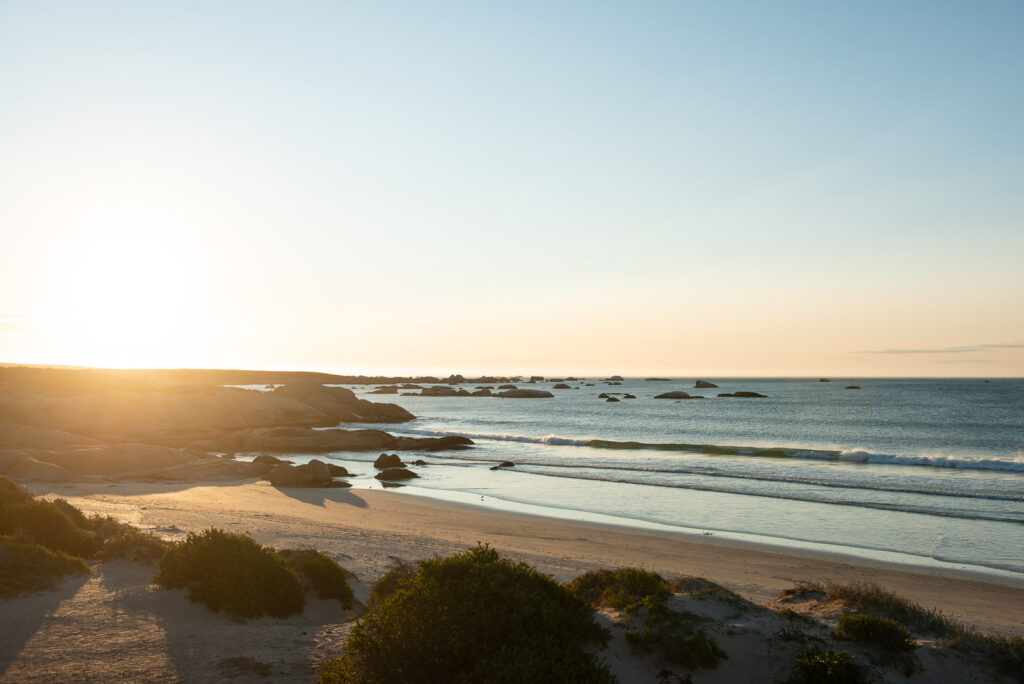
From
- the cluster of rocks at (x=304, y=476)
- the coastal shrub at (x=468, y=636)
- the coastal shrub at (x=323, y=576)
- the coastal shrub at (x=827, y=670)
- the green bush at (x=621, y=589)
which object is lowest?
the cluster of rocks at (x=304, y=476)

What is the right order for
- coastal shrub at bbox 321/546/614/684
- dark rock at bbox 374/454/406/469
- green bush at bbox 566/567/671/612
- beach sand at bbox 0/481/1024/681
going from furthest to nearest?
dark rock at bbox 374/454/406/469, green bush at bbox 566/567/671/612, beach sand at bbox 0/481/1024/681, coastal shrub at bbox 321/546/614/684

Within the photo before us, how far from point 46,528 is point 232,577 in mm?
4983

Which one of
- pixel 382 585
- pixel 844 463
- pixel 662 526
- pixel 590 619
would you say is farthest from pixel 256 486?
pixel 844 463

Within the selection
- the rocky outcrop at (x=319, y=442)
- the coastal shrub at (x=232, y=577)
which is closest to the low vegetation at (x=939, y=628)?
the coastal shrub at (x=232, y=577)

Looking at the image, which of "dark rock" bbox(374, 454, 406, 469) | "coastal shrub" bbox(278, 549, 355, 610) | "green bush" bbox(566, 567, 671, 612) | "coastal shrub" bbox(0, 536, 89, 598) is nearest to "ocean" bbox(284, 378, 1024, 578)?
"dark rock" bbox(374, 454, 406, 469)

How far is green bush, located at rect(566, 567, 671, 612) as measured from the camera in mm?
8922

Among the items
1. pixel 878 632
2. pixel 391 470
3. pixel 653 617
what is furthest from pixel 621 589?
pixel 391 470

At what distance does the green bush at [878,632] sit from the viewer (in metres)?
7.79

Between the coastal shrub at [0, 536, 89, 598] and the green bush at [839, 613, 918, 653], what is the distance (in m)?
11.9

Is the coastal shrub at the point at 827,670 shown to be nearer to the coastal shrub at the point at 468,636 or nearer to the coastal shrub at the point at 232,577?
the coastal shrub at the point at 468,636

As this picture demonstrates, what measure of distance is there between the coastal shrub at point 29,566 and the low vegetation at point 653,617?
848 cm

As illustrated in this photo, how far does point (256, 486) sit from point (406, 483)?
6.81m

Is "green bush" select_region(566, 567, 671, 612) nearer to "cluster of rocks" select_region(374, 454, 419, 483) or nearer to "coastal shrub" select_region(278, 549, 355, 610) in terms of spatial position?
"coastal shrub" select_region(278, 549, 355, 610)

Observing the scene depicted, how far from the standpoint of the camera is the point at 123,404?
154 ft
